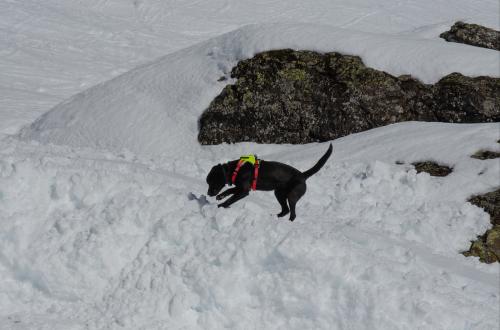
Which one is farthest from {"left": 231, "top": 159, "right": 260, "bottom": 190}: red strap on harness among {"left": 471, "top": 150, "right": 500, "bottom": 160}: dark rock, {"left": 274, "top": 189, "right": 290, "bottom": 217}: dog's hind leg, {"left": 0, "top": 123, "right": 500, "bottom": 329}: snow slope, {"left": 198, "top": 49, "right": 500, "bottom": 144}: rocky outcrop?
{"left": 198, "top": 49, "right": 500, "bottom": 144}: rocky outcrop

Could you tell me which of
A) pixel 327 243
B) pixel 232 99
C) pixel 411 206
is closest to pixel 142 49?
pixel 232 99

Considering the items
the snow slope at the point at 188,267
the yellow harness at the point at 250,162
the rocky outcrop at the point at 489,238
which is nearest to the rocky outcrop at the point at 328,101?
the rocky outcrop at the point at 489,238

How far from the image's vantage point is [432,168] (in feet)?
34.0

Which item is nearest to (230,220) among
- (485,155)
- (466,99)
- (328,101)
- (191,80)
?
(485,155)

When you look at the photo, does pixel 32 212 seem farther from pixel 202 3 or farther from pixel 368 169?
pixel 202 3

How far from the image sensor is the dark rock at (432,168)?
10.2 m

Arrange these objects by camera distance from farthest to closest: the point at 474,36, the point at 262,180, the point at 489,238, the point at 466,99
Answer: the point at 474,36, the point at 466,99, the point at 489,238, the point at 262,180

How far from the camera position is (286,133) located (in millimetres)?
13188

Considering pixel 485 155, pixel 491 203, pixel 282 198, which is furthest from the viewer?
pixel 485 155

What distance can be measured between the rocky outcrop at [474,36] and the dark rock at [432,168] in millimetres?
8001

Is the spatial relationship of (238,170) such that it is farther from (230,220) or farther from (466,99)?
(466,99)

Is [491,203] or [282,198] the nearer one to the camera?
[282,198]

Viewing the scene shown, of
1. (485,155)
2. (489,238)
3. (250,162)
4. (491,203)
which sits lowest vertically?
(489,238)

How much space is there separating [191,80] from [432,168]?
7.18 meters
